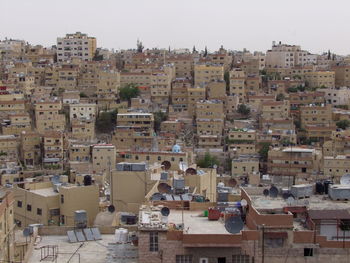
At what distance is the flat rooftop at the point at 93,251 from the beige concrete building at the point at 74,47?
46.1 m

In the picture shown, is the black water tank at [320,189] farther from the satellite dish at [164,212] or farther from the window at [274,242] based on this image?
the satellite dish at [164,212]

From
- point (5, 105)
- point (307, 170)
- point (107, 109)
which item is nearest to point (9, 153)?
point (5, 105)

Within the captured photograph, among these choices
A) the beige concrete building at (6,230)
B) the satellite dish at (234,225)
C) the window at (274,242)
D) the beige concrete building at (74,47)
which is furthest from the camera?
the beige concrete building at (74,47)

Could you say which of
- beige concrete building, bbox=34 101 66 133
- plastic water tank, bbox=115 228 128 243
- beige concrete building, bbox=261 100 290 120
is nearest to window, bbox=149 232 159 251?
plastic water tank, bbox=115 228 128 243

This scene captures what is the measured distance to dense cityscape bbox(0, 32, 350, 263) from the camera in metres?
10.2

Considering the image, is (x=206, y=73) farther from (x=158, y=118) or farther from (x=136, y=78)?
(x=158, y=118)

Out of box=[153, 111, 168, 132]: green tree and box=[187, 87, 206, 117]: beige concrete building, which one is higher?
box=[187, 87, 206, 117]: beige concrete building

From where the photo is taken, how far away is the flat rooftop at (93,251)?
34.5ft

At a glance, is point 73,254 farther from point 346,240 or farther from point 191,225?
point 346,240

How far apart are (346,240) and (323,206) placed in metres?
1.26

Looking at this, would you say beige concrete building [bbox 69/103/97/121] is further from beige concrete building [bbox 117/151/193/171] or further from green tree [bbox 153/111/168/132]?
beige concrete building [bbox 117/151/193/171]

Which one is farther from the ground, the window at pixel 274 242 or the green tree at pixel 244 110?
the green tree at pixel 244 110

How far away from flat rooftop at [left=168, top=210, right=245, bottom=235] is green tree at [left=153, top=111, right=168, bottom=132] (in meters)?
27.7

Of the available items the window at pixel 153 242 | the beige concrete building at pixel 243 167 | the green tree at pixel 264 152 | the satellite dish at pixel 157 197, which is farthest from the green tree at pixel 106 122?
the window at pixel 153 242
